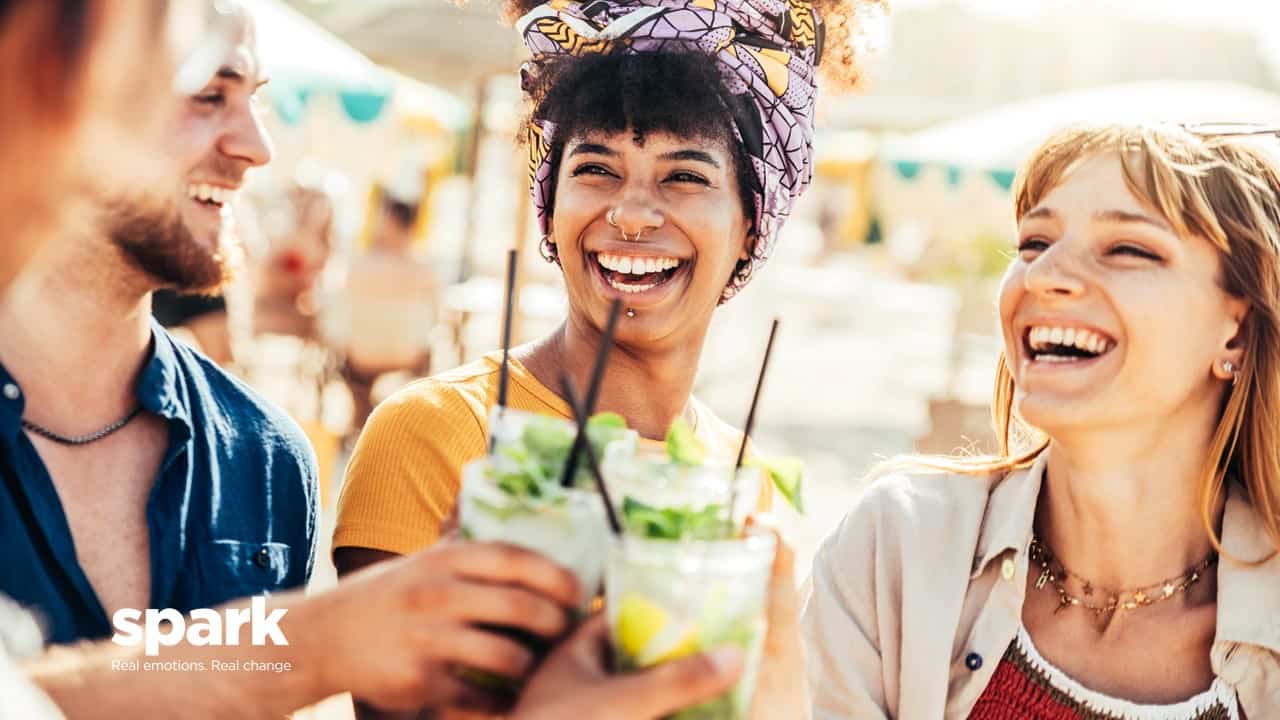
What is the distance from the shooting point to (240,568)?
224 centimetres

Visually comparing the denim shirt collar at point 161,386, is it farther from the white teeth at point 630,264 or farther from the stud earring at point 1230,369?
the stud earring at point 1230,369

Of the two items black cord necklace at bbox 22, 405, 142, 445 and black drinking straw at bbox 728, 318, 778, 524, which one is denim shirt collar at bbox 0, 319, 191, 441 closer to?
black cord necklace at bbox 22, 405, 142, 445

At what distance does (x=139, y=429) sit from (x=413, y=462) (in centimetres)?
50

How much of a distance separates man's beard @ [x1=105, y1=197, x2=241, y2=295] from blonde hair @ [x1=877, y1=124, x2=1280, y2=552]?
1799 millimetres

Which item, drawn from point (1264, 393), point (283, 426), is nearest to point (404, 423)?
point (283, 426)

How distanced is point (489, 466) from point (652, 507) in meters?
0.22

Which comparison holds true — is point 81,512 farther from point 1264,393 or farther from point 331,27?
point 331,27

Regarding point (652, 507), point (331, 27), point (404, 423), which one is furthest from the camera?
point (331, 27)

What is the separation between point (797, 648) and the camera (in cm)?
170

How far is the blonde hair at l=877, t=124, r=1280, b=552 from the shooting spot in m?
2.58

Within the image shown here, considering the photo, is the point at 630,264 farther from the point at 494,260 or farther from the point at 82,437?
the point at 494,260

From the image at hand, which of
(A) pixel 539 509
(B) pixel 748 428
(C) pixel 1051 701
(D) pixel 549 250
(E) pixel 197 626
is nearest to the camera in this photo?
(A) pixel 539 509

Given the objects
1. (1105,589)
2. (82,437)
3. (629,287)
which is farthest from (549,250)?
(1105,589)

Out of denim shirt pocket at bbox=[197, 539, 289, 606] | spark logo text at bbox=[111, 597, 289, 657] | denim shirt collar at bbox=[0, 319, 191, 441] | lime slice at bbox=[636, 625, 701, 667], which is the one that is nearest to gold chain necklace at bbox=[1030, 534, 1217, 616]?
lime slice at bbox=[636, 625, 701, 667]
